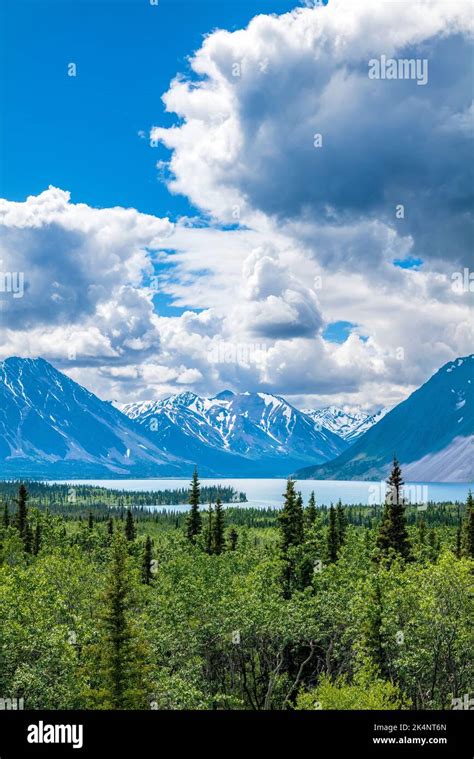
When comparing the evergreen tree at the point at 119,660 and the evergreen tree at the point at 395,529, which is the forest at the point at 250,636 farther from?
the evergreen tree at the point at 395,529

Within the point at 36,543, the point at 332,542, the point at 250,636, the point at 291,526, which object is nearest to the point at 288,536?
the point at 291,526

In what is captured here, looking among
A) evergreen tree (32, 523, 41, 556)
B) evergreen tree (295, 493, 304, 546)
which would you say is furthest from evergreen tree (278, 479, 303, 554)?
evergreen tree (32, 523, 41, 556)

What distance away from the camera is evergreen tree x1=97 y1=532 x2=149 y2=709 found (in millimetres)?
43031

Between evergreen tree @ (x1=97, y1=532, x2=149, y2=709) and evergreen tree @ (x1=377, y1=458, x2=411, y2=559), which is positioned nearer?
evergreen tree @ (x1=97, y1=532, x2=149, y2=709)

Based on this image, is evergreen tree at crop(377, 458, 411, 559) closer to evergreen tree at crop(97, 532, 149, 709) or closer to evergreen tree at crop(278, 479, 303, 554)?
evergreen tree at crop(278, 479, 303, 554)

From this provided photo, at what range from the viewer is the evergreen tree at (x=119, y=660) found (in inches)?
1694

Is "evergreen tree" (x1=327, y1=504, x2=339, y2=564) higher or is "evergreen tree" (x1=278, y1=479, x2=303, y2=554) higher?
"evergreen tree" (x1=278, y1=479, x2=303, y2=554)

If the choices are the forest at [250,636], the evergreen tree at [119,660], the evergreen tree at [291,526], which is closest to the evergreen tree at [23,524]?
the forest at [250,636]

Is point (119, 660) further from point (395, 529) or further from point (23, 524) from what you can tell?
point (23, 524)

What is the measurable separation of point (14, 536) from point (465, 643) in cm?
7911

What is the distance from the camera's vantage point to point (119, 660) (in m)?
43.8
